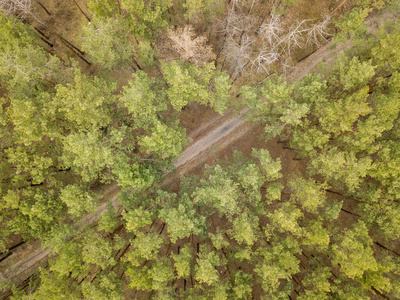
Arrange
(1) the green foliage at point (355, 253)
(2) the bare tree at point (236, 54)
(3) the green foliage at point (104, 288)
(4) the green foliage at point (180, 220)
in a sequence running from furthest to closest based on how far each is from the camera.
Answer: (2) the bare tree at point (236, 54) → (3) the green foliage at point (104, 288) → (1) the green foliage at point (355, 253) → (4) the green foliage at point (180, 220)

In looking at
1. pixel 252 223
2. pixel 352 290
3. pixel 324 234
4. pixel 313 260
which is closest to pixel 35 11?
pixel 252 223

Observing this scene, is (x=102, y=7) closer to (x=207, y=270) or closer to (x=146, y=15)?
(x=146, y=15)

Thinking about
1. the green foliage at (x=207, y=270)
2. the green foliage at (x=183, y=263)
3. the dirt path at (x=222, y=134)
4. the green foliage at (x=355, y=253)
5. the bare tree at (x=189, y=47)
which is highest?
the bare tree at (x=189, y=47)

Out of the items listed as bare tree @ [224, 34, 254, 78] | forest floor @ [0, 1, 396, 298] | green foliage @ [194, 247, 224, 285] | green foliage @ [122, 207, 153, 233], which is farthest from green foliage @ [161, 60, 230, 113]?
green foliage @ [194, 247, 224, 285]

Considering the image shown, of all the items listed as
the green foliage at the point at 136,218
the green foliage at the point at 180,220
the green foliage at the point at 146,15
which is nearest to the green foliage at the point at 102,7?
the green foliage at the point at 146,15

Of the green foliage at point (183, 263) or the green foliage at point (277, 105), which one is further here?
the green foliage at point (277, 105)

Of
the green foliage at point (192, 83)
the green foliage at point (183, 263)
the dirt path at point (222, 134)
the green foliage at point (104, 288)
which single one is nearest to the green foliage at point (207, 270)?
the green foliage at point (183, 263)

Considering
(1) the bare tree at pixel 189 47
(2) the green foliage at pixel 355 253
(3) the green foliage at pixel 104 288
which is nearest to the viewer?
(2) the green foliage at pixel 355 253

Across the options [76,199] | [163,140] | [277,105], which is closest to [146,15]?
[163,140]

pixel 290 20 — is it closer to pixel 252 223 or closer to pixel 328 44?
pixel 328 44

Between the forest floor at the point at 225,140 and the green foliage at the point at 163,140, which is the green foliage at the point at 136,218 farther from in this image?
the forest floor at the point at 225,140

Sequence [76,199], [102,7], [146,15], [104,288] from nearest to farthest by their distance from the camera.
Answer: [76,199]
[146,15]
[104,288]
[102,7]

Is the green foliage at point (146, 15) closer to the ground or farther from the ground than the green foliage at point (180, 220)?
farther from the ground
